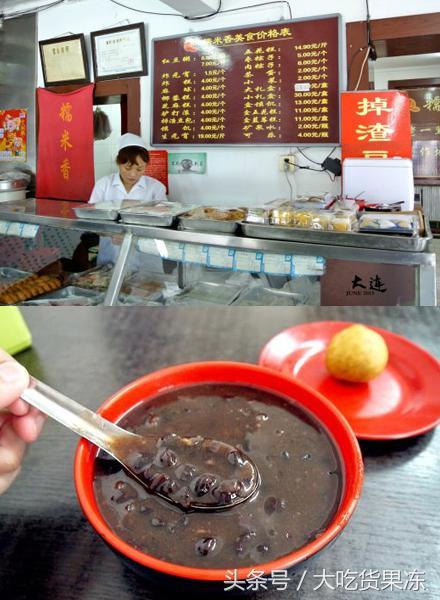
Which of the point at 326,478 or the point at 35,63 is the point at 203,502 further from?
the point at 35,63

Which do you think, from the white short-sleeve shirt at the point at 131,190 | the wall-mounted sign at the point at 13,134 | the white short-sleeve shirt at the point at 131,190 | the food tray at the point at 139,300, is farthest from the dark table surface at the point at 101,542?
the wall-mounted sign at the point at 13,134

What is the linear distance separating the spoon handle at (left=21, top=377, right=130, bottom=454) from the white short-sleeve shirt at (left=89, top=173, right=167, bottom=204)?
312cm

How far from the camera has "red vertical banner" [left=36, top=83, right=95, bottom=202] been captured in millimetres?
4074

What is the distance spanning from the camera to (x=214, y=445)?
522 mm

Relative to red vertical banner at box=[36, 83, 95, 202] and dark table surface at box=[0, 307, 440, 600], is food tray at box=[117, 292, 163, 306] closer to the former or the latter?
dark table surface at box=[0, 307, 440, 600]

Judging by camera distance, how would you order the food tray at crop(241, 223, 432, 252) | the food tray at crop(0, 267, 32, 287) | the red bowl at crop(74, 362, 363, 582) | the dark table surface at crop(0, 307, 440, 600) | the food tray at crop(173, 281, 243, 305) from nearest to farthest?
the red bowl at crop(74, 362, 363, 582) < the dark table surface at crop(0, 307, 440, 600) < the food tray at crop(241, 223, 432, 252) < the food tray at crop(173, 281, 243, 305) < the food tray at crop(0, 267, 32, 287)

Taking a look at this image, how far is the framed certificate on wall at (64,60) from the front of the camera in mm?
3990

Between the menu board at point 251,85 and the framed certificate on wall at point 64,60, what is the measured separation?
81 cm

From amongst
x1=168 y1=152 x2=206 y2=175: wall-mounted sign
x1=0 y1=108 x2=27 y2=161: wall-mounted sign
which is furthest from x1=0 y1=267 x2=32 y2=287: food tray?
x1=0 y1=108 x2=27 y2=161: wall-mounted sign

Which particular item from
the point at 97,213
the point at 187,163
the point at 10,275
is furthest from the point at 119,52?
the point at 97,213

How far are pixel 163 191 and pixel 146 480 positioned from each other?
10.9 ft

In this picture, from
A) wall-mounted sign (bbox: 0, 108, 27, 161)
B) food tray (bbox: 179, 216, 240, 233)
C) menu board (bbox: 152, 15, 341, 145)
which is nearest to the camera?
food tray (bbox: 179, 216, 240, 233)

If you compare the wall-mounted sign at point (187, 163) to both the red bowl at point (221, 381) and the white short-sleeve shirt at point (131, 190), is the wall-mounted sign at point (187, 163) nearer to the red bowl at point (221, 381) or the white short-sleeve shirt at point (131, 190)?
the white short-sleeve shirt at point (131, 190)

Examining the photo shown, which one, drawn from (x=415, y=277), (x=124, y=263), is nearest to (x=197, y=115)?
(x=124, y=263)
